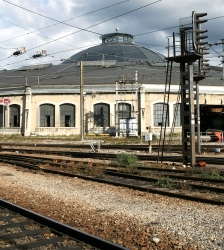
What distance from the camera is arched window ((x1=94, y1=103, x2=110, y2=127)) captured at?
44.5 meters

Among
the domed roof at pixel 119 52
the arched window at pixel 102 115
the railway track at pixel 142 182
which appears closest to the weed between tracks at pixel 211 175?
the railway track at pixel 142 182

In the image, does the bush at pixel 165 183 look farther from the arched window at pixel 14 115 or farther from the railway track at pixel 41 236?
the arched window at pixel 14 115

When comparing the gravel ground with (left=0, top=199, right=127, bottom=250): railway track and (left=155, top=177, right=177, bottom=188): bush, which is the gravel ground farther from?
(left=155, top=177, right=177, bottom=188): bush

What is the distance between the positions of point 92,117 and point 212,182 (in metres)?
34.1

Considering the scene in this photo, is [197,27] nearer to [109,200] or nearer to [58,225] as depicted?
[109,200]

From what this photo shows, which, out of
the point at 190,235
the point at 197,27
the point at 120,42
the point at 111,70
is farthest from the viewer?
the point at 120,42

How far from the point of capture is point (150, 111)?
43.8m

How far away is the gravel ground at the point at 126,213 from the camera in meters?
5.58

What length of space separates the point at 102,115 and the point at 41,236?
39.2 metres

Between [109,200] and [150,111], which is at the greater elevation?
[150,111]

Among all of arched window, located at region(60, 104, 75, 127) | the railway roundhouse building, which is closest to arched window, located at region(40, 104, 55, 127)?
the railway roundhouse building

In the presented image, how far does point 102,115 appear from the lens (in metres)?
44.6

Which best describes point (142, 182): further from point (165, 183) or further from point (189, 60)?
point (189, 60)

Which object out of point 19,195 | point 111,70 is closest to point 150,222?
point 19,195
